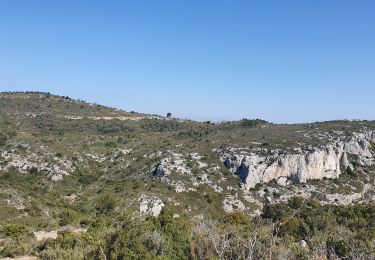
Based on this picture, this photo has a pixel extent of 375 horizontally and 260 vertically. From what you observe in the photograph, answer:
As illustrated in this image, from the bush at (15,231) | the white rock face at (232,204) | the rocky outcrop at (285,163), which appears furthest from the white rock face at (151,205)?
the rocky outcrop at (285,163)

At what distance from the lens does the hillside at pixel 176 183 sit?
2097cm

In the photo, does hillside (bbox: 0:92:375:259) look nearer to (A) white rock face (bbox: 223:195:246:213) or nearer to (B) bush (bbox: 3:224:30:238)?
(B) bush (bbox: 3:224:30:238)

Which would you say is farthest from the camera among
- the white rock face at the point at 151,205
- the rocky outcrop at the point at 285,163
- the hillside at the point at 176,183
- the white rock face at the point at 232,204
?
the rocky outcrop at the point at 285,163

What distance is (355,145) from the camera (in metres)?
70.9

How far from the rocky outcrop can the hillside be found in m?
0.16

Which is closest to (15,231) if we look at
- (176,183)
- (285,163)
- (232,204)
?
(176,183)

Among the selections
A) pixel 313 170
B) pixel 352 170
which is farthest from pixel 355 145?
pixel 313 170

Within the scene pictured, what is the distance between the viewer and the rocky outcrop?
5869 centimetres

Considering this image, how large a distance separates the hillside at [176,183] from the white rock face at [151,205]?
15cm

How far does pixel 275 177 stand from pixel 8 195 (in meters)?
37.4

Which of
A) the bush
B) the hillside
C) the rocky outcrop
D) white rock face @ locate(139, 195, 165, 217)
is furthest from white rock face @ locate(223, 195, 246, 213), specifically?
the bush

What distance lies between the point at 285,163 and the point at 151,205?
86.9ft

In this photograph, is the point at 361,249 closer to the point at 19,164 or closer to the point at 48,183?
the point at 48,183

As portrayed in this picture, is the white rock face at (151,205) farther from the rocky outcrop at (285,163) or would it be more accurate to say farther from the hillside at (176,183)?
the rocky outcrop at (285,163)
